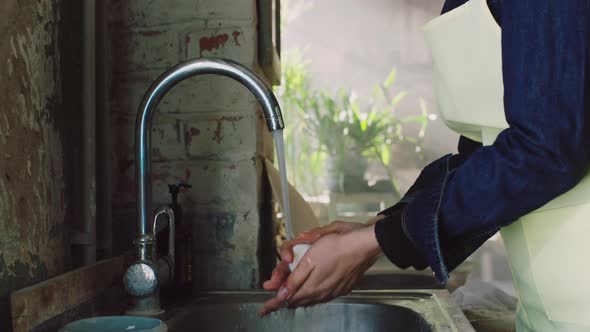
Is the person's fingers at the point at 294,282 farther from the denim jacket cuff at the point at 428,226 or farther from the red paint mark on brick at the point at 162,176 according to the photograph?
the red paint mark on brick at the point at 162,176

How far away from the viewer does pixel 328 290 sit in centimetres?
89

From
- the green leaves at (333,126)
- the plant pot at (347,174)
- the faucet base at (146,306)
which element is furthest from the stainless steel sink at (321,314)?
the plant pot at (347,174)

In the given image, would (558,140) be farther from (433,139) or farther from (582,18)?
(433,139)

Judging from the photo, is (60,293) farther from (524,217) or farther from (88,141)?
(524,217)

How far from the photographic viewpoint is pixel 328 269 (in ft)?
2.83

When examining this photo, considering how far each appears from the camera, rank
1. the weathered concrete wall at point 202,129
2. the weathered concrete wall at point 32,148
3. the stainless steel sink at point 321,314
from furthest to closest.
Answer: the weathered concrete wall at point 202,129 → the stainless steel sink at point 321,314 → the weathered concrete wall at point 32,148

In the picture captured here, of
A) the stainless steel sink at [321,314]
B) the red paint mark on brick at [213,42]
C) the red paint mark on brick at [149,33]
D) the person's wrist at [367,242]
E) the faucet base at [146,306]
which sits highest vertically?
the red paint mark on brick at [149,33]

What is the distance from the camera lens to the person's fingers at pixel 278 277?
36.5 inches

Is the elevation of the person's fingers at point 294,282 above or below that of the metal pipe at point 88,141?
below

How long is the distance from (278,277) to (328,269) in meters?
0.11

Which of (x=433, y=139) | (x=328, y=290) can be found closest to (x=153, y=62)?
(x=328, y=290)

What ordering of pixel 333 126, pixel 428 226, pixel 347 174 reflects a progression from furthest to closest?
pixel 347 174
pixel 333 126
pixel 428 226

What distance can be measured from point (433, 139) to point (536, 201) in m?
5.00

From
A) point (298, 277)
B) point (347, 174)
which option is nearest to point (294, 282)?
point (298, 277)
